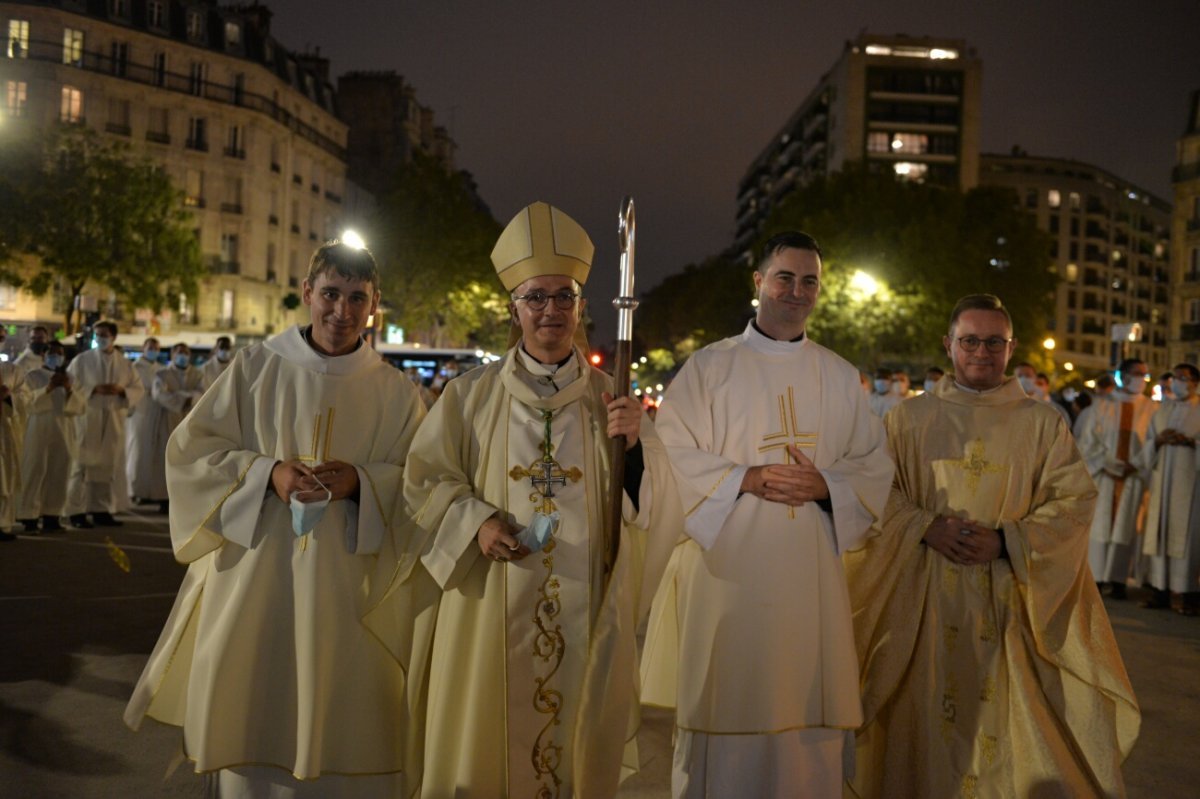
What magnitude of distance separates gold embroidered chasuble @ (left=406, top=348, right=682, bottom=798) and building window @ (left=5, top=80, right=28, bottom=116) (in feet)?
166

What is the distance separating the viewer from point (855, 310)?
130 ft

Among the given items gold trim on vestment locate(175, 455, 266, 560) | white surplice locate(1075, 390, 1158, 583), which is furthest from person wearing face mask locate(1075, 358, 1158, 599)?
gold trim on vestment locate(175, 455, 266, 560)

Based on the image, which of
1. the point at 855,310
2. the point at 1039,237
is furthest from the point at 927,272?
the point at 1039,237

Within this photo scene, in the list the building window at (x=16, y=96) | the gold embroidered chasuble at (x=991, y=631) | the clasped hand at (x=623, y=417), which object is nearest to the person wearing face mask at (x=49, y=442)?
the clasped hand at (x=623, y=417)

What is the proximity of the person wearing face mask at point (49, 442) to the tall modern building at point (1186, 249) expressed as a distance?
5340cm

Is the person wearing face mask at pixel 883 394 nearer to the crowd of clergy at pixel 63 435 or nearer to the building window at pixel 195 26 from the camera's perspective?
the crowd of clergy at pixel 63 435

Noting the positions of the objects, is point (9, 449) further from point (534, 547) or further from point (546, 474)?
point (534, 547)

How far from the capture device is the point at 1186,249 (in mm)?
54406

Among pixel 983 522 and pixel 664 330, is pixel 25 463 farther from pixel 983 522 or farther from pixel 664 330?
pixel 664 330

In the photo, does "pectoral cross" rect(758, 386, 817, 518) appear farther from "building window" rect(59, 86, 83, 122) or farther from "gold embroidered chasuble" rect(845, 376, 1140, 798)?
"building window" rect(59, 86, 83, 122)

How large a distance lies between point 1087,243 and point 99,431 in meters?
121

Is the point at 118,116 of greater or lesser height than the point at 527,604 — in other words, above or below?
above

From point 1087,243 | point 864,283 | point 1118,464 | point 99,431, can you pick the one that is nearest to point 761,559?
point 1118,464

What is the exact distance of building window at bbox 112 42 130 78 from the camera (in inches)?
1973
